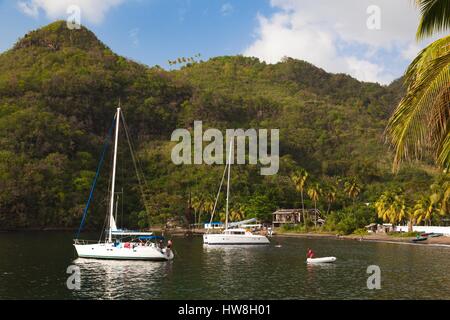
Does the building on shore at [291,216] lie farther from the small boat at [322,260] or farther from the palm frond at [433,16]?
the palm frond at [433,16]

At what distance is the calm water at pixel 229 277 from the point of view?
38.2m

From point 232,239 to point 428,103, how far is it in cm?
8113

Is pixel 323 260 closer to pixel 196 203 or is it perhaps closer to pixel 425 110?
pixel 425 110

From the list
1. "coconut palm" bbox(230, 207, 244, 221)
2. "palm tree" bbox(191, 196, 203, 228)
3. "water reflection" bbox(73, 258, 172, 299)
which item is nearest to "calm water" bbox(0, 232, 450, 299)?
"water reflection" bbox(73, 258, 172, 299)

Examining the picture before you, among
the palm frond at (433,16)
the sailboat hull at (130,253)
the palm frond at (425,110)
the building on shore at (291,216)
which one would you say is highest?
the palm frond at (433,16)

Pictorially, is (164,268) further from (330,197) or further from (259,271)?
(330,197)

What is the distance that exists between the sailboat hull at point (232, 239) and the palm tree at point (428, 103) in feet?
260

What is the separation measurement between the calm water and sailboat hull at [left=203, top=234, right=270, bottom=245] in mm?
19423

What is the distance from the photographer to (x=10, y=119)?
587 feet

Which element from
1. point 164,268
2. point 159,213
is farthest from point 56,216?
point 164,268

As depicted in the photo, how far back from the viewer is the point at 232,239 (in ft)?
294

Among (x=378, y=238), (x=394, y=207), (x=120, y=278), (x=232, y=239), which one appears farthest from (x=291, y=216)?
(x=120, y=278)

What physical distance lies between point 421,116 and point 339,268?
4672 cm

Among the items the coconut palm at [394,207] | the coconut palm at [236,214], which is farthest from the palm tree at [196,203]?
the coconut palm at [394,207]
